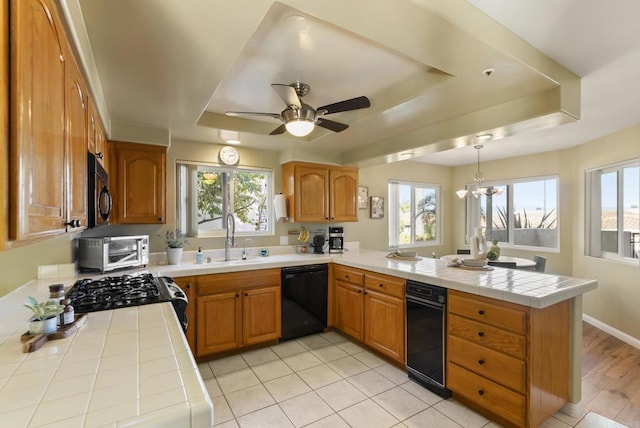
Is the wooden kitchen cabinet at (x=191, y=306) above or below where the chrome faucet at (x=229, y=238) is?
below

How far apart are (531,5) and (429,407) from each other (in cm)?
258

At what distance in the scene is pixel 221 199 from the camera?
3.75 meters

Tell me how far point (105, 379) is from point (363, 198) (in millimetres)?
4238

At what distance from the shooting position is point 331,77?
2.22m

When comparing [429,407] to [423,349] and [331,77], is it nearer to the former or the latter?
[423,349]

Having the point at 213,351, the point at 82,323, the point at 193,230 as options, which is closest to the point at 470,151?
the point at 193,230

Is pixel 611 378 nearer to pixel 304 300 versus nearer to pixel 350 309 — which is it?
pixel 350 309

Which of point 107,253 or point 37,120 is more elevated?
point 37,120

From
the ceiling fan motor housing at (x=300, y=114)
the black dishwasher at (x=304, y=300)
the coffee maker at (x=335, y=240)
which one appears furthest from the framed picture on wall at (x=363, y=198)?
the ceiling fan motor housing at (x=300, y=114)

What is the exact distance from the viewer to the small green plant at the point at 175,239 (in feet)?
10.4

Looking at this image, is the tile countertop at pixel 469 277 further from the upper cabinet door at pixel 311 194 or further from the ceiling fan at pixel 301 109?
the ceiling fan at pixel 301 109

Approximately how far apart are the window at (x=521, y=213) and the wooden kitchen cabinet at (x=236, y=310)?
346 cm

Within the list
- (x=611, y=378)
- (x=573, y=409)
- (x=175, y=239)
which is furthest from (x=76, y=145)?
(x=611, y=378)

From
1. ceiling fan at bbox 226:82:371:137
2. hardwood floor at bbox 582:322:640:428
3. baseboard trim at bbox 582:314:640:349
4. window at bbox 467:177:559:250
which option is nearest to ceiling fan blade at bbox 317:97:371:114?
ceiling fan at bbox 226:82:371:137
